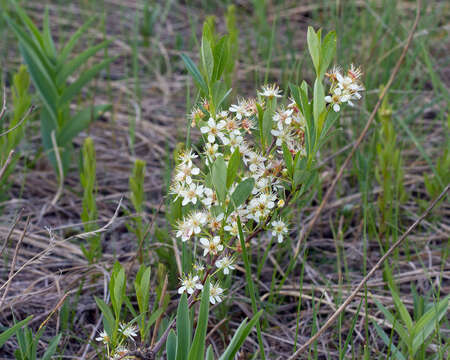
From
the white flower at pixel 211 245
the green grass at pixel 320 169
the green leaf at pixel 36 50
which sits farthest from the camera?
the green leaf at pixel 36 50

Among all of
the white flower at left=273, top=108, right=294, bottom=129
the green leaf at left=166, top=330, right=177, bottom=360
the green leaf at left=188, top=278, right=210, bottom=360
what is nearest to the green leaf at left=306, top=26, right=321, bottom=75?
the white flower at left=273, top=108, right=294, bottom=129

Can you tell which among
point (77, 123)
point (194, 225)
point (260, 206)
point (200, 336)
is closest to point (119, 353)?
point (200, 336)

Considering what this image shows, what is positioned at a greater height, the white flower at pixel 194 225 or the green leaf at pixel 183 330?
the white flower at pixel 194 225


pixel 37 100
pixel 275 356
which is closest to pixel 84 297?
pixel 275 356

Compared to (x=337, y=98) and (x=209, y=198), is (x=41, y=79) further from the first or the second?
(x=337, y=98)

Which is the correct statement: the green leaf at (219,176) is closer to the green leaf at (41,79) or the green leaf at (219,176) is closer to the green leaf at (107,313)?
the green leaf at (107,313)

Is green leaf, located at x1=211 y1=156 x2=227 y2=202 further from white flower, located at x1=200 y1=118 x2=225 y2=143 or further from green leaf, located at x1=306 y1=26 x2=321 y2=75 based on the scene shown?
green leaf, located at x1=306 y1=26 x2=321 y2=75

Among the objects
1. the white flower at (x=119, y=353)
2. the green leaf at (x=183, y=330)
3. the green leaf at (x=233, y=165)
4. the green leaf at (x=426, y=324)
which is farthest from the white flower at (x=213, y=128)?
the green leaf at (x=426, y=324)
